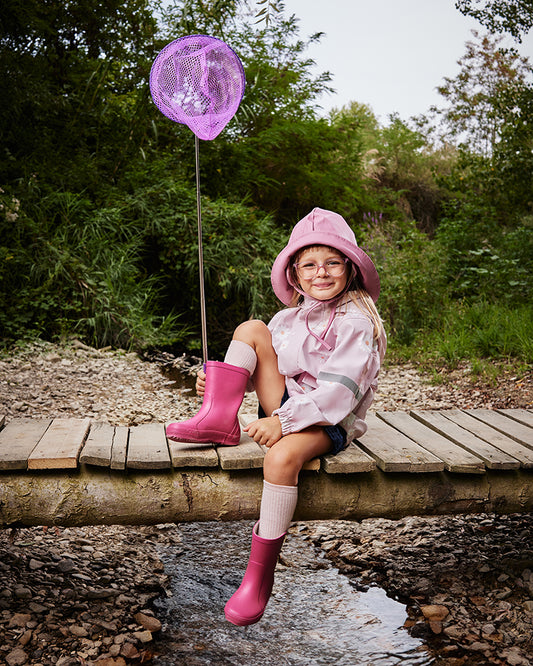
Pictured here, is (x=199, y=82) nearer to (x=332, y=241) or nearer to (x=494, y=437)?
(x=332, y=241)

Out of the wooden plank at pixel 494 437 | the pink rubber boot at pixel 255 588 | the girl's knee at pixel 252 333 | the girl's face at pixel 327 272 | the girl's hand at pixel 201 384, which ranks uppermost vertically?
the girl's face at pixel 327 272

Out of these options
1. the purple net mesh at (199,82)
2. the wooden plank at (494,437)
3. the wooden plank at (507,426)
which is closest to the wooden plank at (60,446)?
the purple net mesh at (199,82)

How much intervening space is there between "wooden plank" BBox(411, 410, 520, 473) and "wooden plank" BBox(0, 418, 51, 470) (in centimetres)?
139

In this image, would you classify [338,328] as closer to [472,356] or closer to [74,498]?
[74,498]

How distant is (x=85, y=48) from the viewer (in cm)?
732

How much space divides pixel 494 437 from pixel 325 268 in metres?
0.93

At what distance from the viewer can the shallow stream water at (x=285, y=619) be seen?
2090 mm

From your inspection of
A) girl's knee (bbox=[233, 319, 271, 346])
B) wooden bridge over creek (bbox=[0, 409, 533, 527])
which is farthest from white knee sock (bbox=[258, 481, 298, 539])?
girl's knee (bbox=[233, 319, 271, 346])

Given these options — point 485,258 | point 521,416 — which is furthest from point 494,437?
point 485,258

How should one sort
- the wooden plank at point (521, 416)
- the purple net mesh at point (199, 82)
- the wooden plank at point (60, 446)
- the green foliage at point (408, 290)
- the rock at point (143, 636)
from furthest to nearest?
the green foliage at point (408, 290) < the wooden plank at point (521, 416) < the purple net mesh at point (199, 82) < the rock at point (143, 636) < the wooden plank at point (60, 446)

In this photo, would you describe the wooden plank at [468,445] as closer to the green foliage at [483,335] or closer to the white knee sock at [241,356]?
the white knee sock at [241,356]

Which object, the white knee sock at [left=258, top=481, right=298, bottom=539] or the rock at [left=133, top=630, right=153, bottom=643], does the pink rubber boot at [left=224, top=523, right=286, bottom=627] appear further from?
the rock at [left=133, top=630, right=153, bottom=643]

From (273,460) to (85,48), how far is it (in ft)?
22.0

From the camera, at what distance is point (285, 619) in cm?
232
